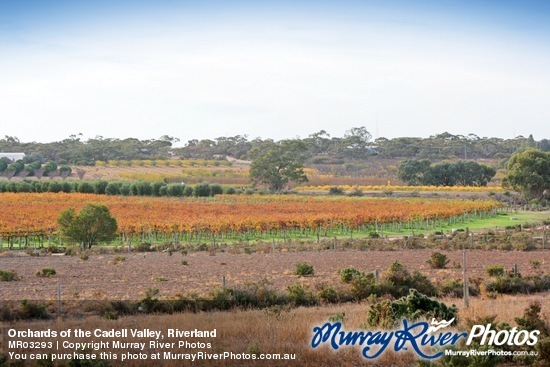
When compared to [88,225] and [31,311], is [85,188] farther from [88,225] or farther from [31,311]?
[31,311]

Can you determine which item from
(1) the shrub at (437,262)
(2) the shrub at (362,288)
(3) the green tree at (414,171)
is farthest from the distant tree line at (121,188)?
(2) the shrub at (362,288)

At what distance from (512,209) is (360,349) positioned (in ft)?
211

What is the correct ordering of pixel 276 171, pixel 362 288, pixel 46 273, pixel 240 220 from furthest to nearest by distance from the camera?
pixel 276 171 → pixel 240 220 → pixel 46 273 → pixel 362 288

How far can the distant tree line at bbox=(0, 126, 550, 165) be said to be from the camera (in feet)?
526

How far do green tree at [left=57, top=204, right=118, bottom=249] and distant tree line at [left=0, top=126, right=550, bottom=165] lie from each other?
106853 millimetres

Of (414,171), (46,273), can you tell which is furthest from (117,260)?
(414,171)

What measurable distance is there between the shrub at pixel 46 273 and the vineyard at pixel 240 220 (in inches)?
536

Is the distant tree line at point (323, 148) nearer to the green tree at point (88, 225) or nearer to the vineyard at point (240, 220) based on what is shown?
the vineyard at point (240, 220)

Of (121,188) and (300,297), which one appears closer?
(300,297)

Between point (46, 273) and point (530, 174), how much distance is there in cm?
5609

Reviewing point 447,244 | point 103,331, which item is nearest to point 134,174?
point 447,244

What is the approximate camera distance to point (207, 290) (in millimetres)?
25297

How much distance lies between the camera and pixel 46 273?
3053 cm

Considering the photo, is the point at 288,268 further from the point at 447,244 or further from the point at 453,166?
the point at 453,166
